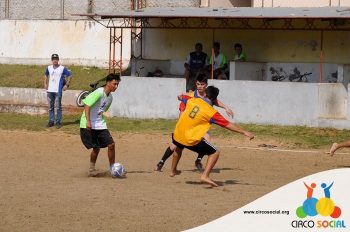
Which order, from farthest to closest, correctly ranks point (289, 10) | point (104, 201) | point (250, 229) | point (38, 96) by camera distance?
point (38, 96)
point (289, 10)
point (104, 201)
point (250, 229)

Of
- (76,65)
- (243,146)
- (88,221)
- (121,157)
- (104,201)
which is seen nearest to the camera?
(88,221)

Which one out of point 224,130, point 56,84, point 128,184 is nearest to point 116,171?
point 128,184

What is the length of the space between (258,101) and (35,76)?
9275mm

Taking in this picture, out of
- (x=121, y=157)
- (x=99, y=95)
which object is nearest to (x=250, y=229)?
(x=99, y=95)

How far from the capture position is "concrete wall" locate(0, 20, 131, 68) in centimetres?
2988

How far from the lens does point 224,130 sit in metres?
21.7

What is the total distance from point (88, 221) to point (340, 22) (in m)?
15.0

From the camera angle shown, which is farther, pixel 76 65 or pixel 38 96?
pixel 76 65

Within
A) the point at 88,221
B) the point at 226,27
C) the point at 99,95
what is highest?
the point at 226,27

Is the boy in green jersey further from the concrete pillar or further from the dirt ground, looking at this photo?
the concrete pillar

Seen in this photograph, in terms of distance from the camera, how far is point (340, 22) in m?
24.2

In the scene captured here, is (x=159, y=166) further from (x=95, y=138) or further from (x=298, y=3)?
(x=298, y=3)

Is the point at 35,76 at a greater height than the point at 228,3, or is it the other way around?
the point at 228,3

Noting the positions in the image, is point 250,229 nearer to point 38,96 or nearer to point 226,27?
point 226,27
